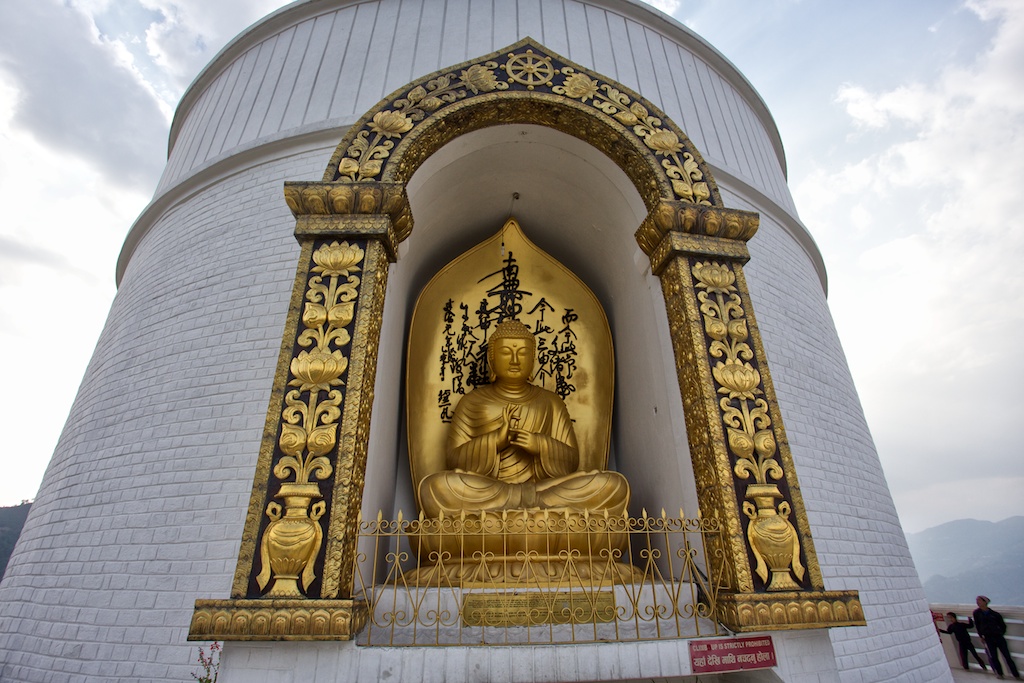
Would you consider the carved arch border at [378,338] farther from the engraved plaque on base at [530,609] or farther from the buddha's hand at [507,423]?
the buddha's hand at [507,423]

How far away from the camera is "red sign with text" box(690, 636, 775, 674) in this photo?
281 centimetres

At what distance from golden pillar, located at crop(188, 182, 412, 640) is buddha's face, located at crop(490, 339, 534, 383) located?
1.94 meters

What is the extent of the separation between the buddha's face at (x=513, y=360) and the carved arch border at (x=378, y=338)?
1.73 metres

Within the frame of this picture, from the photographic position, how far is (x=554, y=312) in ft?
20.1

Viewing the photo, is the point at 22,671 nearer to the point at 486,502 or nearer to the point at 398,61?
the point at 486,502

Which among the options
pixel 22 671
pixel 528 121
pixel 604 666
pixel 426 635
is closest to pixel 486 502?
pixel 426 635

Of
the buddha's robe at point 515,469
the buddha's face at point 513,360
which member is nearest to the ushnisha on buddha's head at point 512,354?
the buddha's face at point 513,360

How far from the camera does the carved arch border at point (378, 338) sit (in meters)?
2.79

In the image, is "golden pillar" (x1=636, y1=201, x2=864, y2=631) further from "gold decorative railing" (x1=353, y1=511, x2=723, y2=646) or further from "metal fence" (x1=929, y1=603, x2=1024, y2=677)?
"metal fence" (x1=929, y1=603, x2=1024, y2=677)

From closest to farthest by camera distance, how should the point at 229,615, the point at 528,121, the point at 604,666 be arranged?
the point at 229,615
the point at 604,666
the point at 528,121

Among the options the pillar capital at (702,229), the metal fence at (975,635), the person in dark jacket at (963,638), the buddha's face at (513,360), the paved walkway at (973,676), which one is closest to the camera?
the pillar capital at (702,229)

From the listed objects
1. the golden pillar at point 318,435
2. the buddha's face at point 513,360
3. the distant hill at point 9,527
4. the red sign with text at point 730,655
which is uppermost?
the distant hill at point 9,527

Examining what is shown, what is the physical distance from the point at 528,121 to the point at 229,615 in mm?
4229

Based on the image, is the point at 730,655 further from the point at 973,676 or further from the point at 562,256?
the point at 973,676
